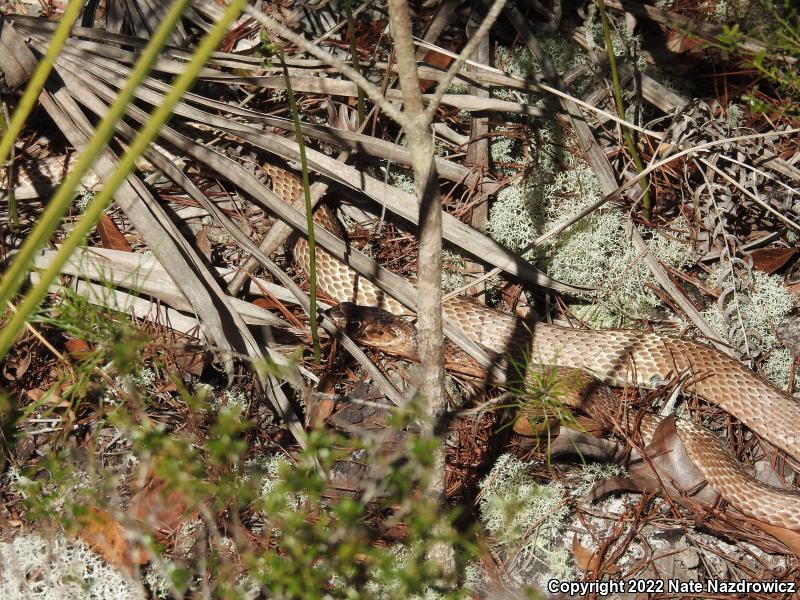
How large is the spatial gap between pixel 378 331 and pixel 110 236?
1.52 m

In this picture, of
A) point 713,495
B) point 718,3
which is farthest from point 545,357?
point 718,3

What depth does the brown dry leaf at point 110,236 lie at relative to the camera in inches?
146

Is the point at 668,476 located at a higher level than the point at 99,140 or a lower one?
lower

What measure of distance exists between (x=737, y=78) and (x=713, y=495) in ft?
8.06

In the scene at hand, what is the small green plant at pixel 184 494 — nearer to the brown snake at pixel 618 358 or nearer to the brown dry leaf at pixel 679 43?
the brown snake at pixel 618 358

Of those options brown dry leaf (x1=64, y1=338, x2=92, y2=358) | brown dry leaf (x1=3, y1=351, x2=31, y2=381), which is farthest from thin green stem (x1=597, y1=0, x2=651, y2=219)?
brown dry leaf (x1=3, y1=351, x2=31, y2=381)

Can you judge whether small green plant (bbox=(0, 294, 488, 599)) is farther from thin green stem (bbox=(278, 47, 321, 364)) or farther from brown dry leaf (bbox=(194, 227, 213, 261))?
brown dry leaf (bbox=(194, 227, 213, 261))

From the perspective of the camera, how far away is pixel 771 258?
3.89 m

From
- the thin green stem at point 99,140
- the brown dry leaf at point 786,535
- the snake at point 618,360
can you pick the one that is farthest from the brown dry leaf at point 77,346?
the brown dry leaf at point 786,535

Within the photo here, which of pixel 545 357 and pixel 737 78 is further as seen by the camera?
pixel 737 78

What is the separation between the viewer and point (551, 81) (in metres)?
3.93

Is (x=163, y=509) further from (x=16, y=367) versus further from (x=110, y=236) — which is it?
(x=110, y=236)

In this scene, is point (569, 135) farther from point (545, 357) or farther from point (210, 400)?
point (210, 400)

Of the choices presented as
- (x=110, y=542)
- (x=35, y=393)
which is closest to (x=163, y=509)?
(x=110, y=542)
